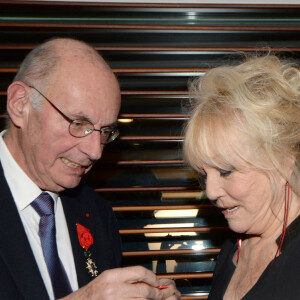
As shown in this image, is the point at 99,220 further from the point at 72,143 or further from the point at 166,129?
the point at 166,129

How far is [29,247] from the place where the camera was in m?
1.93

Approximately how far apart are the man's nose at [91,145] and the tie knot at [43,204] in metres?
0.29

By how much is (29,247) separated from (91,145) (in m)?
0.48

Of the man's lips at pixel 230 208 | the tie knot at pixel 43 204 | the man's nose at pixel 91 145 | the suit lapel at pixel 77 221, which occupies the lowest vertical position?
the suit lapel at pixel 77 221

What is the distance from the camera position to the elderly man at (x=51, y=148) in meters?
1.97

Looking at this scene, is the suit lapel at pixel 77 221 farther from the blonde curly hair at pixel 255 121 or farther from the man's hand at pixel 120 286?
the blonde curly hair at pixel 255 121

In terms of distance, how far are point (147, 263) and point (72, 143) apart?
1406mm

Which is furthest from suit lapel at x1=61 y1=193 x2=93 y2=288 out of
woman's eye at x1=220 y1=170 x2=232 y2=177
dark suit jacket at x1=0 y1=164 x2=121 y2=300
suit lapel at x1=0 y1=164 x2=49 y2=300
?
woman's eye at x1=220 y1=170 x2=232 y2=177

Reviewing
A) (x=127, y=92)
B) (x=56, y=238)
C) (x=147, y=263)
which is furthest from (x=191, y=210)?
(x=56, y=238)

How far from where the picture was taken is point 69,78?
2.04 meters

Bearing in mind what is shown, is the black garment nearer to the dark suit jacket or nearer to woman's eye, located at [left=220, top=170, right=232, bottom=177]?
woman's eye, located at [left=220, top=170, right=232, bottom=177]

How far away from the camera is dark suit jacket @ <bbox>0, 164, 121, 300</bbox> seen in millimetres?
1823

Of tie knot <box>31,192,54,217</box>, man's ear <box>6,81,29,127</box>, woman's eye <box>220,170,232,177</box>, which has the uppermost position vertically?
man's ear <box>6,81,29,127</box>

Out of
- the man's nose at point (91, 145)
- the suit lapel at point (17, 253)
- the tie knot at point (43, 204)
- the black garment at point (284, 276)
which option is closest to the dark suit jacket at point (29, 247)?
the suit lapel at point (17, 253)
